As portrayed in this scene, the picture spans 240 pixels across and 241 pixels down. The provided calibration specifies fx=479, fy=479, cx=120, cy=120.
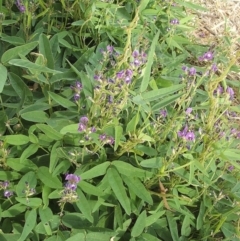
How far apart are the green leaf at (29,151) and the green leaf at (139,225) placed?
0.39 meters

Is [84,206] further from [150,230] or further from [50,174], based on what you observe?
[150,230]

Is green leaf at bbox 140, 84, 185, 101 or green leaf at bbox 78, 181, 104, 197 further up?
green leaf at bbox 140, 84, 185, 101

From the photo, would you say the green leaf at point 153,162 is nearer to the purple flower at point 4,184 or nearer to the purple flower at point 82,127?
the purple flower at point 82,127

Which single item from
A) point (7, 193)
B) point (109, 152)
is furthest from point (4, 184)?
point (109, 152)

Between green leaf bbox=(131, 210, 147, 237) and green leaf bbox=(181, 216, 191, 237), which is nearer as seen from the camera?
green leaf bbox=(131, 210, 147, 237)

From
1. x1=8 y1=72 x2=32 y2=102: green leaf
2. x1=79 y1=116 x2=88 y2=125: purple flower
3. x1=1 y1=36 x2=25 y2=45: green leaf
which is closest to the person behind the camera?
x1=79 y1=116 x2=88 y2=125: purple flower

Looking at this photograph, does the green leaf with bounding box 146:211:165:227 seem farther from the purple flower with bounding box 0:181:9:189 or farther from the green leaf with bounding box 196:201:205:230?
the purple flower with bounding box 0:181:9:189

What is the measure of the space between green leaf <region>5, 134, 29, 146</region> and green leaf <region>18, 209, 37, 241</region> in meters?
0.21

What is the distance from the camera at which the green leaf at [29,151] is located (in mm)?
1460

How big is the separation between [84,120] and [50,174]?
0.23m

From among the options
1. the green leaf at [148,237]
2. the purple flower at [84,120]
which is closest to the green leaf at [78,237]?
the green leaf at [148,237]

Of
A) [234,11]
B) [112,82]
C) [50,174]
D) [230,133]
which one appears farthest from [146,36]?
[234,11]

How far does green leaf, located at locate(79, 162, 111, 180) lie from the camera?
1405 mm

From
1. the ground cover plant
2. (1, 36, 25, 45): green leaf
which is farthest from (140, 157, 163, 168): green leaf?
(1, 36, 25, 45): green leaf
